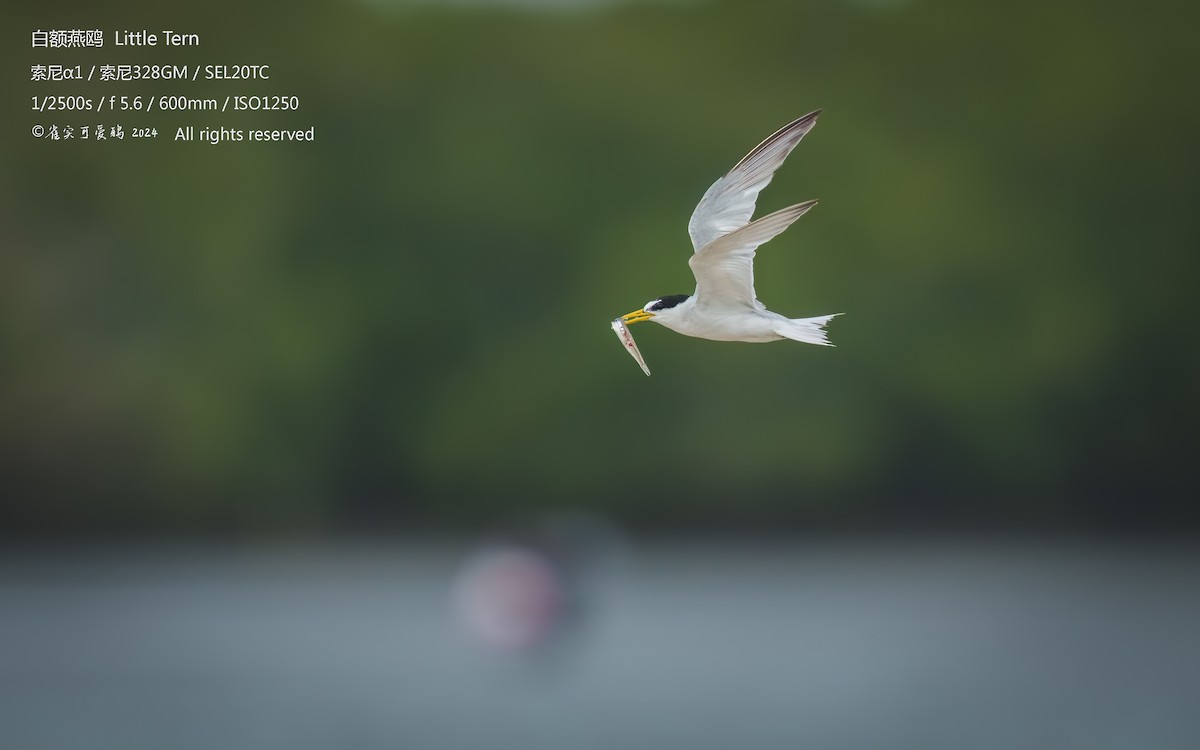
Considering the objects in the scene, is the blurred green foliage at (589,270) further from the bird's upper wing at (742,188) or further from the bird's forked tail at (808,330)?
the bird's forked tail at (808,330)

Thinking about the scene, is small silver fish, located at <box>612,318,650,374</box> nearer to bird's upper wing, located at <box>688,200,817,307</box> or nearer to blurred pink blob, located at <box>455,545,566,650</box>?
bird's upper wing, located at <box>688,200,817,307</box>

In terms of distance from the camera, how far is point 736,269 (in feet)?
3.70

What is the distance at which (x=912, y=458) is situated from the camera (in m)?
10.5

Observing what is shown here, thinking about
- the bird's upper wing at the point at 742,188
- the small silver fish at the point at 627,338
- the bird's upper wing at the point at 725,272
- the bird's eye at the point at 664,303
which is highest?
the bird's upper wing at the point at 742,188

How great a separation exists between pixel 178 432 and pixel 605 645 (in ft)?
11.8

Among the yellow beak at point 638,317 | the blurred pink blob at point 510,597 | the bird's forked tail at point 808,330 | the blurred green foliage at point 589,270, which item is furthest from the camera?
the blurred pink blob at point 510,597

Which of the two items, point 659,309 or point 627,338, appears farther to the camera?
point 659,309

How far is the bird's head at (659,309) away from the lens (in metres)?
1.02

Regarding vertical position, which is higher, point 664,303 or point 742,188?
point 742,188

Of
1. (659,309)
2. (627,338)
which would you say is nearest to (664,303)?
(659,309)

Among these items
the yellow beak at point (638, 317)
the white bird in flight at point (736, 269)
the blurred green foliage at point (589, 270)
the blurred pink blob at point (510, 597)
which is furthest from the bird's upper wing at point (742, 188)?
the blurred pink blob at point (510, 597)

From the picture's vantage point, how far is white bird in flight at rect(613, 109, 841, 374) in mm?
940

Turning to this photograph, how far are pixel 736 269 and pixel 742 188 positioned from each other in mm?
103

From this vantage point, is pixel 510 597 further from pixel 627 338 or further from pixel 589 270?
pixel 627 338
